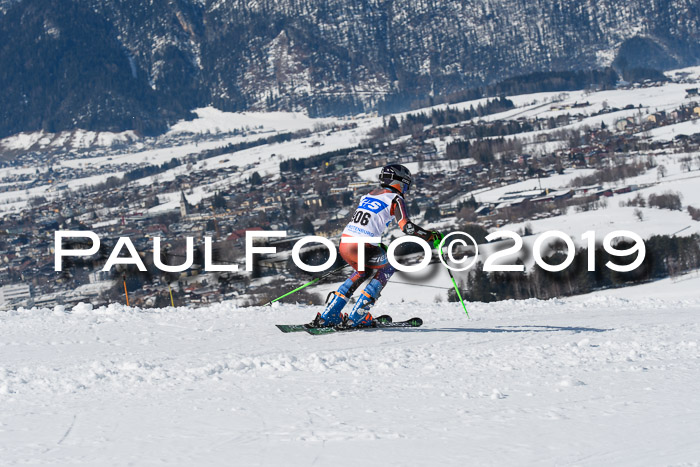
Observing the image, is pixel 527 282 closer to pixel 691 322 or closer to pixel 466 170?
pixel 691 322

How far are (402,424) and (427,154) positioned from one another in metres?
84.4

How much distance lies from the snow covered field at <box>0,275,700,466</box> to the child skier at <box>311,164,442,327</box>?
273 mm

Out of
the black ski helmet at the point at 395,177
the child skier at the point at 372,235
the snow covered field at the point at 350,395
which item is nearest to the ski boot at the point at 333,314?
the child skier at the point at 372,235

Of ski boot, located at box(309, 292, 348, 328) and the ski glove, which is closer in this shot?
the ski glove

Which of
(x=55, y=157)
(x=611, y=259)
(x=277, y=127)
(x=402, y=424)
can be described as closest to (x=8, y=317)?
(x=402, y=424)

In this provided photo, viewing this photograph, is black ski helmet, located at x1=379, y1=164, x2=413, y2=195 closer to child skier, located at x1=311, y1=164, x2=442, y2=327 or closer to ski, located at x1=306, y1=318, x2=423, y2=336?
child skier, located at x1=311, y1=164, x2=442, y2=327

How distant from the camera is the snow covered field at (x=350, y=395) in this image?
371cm

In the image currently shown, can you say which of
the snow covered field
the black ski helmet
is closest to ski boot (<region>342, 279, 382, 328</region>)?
the snow covered field

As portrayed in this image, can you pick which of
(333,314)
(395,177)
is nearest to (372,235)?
(395,177)

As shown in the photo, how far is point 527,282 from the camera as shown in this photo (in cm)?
2444

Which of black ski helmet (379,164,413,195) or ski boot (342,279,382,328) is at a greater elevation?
black ski helmet (379,164,413,195)

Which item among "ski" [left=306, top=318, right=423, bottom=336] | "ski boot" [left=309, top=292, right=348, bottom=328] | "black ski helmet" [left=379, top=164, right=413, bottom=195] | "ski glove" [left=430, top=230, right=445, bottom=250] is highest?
"black ski helmet" [left=379, top=164, right=413, bottom=195]

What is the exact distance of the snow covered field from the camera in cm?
371

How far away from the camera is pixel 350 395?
15.7 ft
